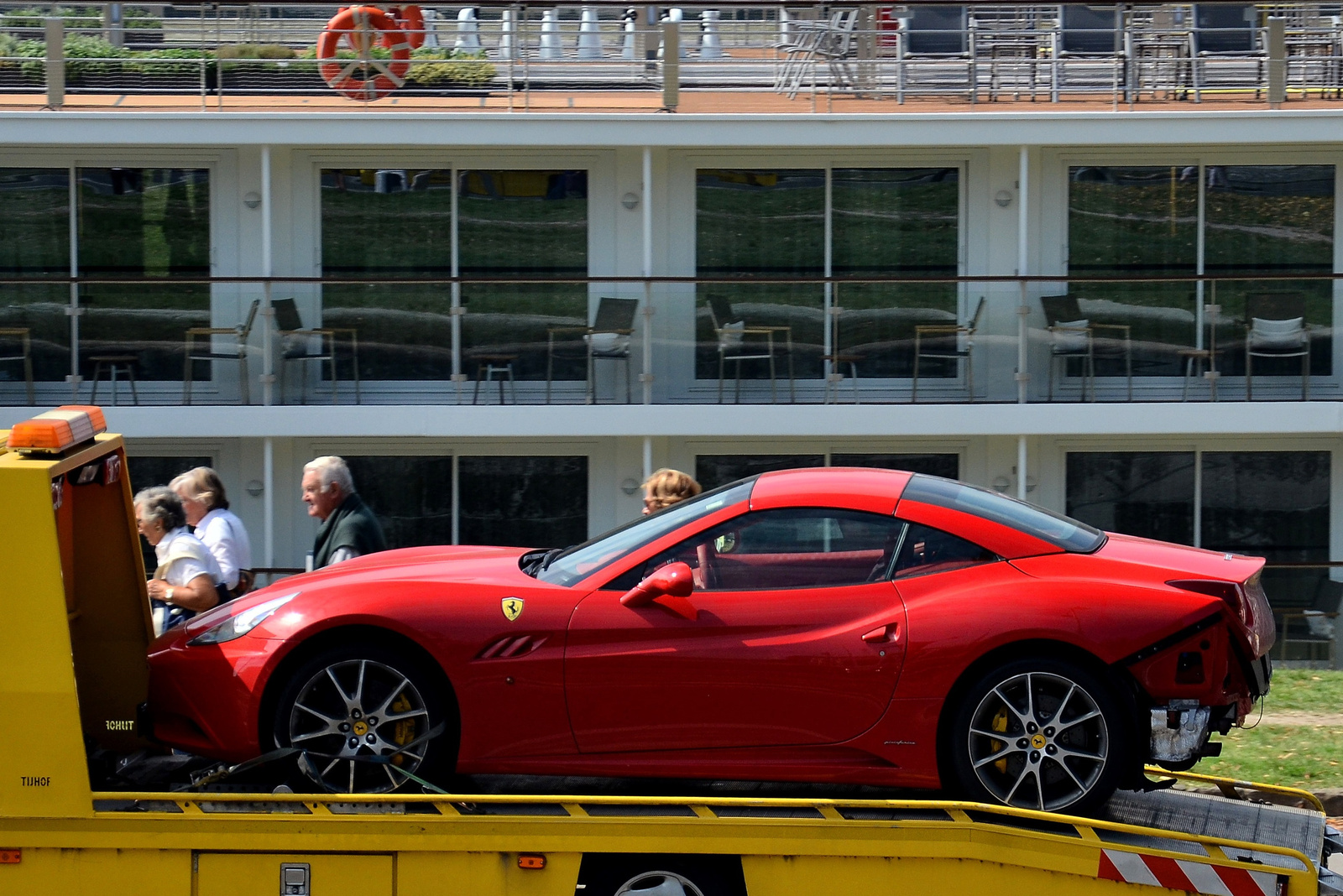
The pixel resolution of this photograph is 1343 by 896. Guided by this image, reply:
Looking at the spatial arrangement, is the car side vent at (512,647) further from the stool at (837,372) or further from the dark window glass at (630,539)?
the stool at (837,372)

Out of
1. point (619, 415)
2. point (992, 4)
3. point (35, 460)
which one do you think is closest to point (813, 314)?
point (619, 415)

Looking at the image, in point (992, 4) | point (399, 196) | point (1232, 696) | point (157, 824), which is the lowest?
point (157, 824)

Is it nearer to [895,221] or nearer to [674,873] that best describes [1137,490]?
[895,221]

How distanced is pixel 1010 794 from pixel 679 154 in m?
10.9

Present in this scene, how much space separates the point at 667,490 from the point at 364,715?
8.22 feet

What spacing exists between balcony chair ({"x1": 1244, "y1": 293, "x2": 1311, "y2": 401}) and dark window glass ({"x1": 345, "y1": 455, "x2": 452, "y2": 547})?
8080mm

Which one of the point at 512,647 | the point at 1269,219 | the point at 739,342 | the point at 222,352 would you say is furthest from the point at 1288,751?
the point at 222,352

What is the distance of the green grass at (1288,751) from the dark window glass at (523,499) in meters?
7.57

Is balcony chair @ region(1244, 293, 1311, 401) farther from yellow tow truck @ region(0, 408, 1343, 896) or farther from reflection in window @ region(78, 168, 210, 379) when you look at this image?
reflection in window @ region(78, 168, 210, 379)

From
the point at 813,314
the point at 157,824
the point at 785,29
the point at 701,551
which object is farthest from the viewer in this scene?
the point at 785,29

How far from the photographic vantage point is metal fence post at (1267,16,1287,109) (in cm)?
1471

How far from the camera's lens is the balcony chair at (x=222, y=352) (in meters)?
13.8

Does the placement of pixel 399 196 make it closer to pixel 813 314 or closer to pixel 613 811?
pixel 813 314

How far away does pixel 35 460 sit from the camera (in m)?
5.06
